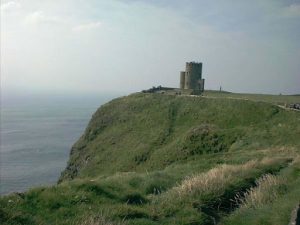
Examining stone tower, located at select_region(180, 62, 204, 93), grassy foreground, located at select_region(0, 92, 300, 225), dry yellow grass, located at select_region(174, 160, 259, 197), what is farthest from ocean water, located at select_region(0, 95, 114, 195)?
stone tower, located at select_region(180, 62, 204, 93)

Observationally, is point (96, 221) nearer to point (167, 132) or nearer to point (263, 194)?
point (263, 194)

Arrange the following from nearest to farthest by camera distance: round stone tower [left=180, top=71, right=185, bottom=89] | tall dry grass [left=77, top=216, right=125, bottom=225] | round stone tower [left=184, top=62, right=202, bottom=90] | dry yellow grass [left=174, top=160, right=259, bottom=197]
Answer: tall dry grass [left=77, top=216, right=125, bottom=225]
dry yellow grass [left=174, top=160, right=259, bottom=197]
round stone tower [left=184, top=62, right=202, bottom=90]
round stone tower [left=180, top=71, right=185, bottom=89]

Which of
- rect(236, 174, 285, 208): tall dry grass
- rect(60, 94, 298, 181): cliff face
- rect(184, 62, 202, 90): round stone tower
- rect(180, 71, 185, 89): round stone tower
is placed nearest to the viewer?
rect(236, 174, 285, 208): tall dry grass

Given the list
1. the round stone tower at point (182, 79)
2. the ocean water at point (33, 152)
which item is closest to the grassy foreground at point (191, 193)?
the ocean water at point (33, 152)

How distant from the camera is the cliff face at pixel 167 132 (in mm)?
40812

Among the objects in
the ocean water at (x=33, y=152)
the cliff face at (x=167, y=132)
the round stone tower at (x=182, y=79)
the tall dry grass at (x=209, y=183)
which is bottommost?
the ocean water at (x=33, y=152)

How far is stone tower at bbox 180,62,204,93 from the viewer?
8144cm

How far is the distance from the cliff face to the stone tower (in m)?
13.0

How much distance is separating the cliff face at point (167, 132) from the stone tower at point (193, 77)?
42.8ft

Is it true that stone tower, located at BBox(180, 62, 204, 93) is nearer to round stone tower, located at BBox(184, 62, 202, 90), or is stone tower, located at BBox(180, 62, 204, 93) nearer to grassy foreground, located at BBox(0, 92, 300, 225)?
round stone tower, located at BBox(184, 62, 202, 90)

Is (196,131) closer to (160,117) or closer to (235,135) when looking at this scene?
(235,135)

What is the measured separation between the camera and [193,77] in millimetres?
82562

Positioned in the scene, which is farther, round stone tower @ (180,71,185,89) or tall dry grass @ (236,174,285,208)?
round stone tower @ (180,71,185,89)

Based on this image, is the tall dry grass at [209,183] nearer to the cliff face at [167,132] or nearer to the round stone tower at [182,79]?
the cliff face at [167,132]
